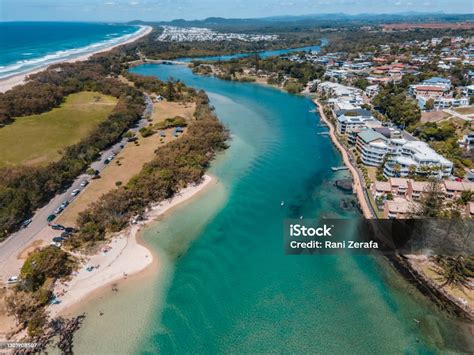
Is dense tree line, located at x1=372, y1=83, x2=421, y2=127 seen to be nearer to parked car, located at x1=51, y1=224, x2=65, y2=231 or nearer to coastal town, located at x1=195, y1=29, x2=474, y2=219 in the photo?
coastal town, located at x1=195, y1=29, x2=474, y2=219

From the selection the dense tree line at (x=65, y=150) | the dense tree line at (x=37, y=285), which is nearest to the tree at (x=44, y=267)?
the dense tree line at (x=37, y=285)

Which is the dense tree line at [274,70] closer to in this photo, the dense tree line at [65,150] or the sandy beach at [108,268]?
the dense tree line at [65,150]

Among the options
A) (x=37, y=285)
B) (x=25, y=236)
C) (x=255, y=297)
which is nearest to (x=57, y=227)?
(x=25, y=236)

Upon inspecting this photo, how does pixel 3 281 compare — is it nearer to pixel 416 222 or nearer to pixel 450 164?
pixel 416 222

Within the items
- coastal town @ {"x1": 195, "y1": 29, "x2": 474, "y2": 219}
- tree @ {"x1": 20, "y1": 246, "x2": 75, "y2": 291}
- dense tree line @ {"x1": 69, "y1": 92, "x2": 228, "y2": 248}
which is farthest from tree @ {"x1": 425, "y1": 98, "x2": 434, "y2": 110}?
tree @ {"x1": 20, "y1": 246, "x2": 75, "y2": 291}
